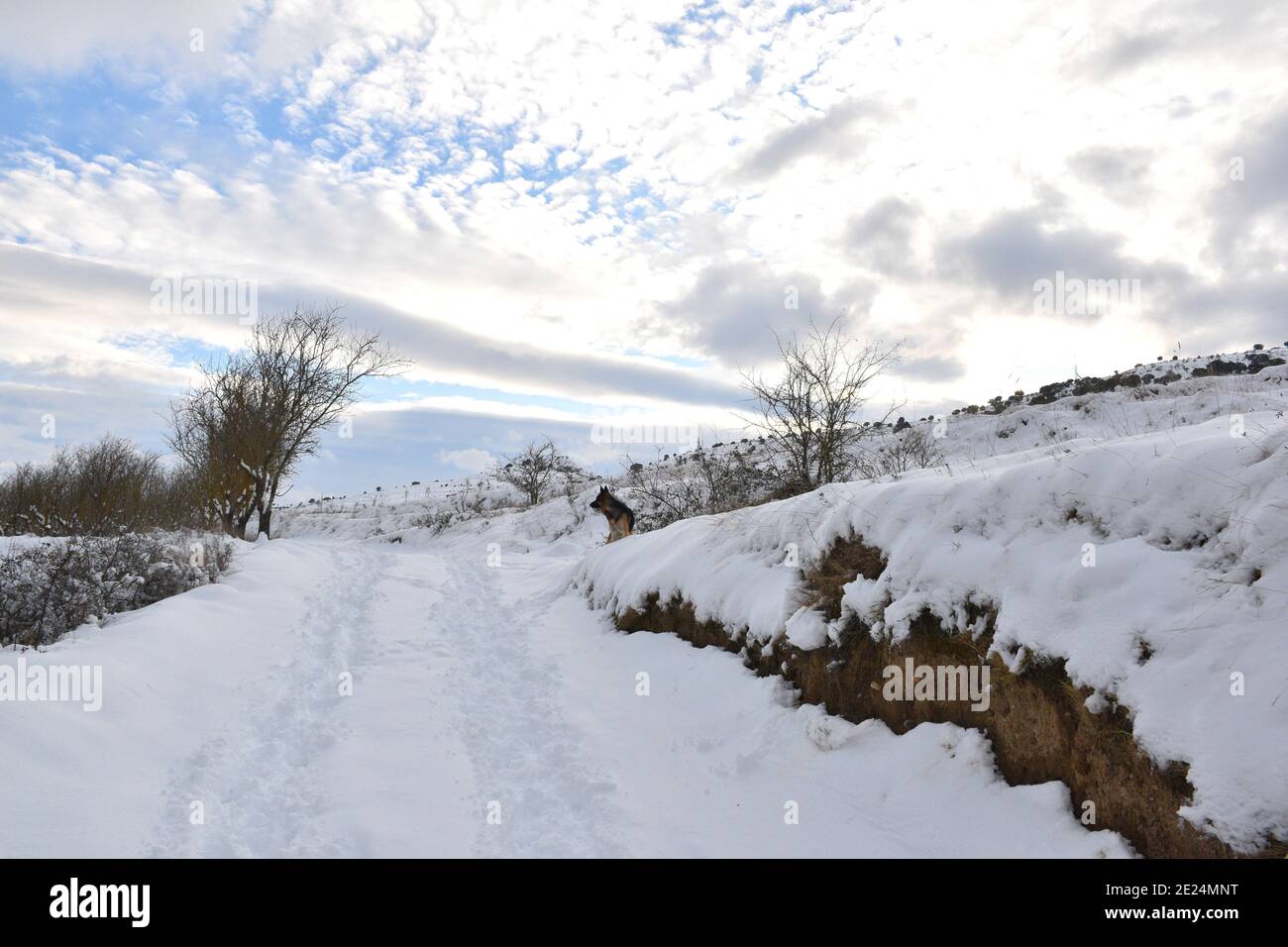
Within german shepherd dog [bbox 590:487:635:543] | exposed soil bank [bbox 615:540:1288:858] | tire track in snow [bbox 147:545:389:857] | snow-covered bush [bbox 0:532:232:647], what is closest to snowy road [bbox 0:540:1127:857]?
tire track in snow [bbox 147:545:389:857]

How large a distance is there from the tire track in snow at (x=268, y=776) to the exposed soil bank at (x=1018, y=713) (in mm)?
3697

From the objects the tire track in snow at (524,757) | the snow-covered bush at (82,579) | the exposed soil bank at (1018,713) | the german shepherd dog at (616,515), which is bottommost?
the tire track in snow at (524,757)

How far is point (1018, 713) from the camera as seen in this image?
13.4ft

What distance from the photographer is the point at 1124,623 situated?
3666 millimetres

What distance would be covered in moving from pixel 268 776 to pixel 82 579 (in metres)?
5.46

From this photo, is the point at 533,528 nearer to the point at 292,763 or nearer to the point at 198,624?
the point at 198,624

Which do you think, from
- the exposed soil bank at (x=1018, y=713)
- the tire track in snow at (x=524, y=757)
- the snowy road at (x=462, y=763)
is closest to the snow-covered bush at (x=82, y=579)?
the snowy road at (x=462, y=763)

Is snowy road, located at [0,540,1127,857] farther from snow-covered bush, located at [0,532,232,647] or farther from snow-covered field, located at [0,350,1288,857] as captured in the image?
snow-covered bush, located at [0,532,232,647]

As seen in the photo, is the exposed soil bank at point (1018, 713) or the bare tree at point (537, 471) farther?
the bare tree at point (537, 471)

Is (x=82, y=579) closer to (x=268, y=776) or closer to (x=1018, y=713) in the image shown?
(x=268, y=776)

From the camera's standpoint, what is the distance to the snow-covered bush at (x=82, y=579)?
762cm

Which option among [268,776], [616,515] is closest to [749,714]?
[268,776]

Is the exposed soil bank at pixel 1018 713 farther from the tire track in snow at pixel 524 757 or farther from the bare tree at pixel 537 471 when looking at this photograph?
the bare tree at pixel 537 471
